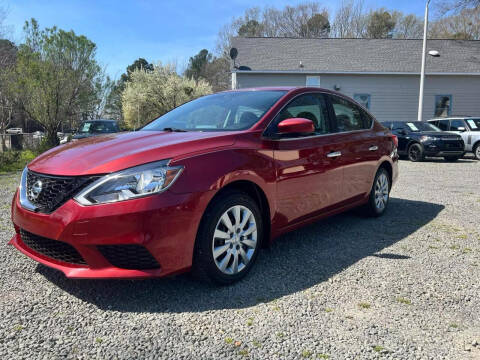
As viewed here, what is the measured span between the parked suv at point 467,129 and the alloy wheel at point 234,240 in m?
13.4

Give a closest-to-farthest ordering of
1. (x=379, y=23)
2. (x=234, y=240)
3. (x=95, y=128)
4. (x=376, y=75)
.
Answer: (x=234, y=240) → (x=95, y=128) → (x=376, y=75) → (x=379, y=23)

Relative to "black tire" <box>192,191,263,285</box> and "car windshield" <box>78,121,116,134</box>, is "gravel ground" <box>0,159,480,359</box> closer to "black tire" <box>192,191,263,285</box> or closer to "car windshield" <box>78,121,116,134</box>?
"black tire" <box>192,191,263,285</box>

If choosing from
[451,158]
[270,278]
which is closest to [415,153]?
[451,158]

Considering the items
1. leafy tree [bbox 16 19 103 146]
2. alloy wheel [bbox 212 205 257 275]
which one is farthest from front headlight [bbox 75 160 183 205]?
leafy tree [bbox 16 19 103 146]

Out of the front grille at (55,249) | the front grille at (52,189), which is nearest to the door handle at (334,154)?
the front grille at (52,189)

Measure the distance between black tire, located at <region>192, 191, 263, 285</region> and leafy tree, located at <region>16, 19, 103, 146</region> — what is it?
12095 millimetres

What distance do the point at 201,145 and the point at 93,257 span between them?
1.09 metres

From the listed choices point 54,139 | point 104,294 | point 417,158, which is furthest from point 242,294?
point 54,139

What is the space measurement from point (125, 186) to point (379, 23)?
45.7m

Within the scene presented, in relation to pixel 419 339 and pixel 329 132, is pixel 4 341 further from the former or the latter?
pixel 329 132

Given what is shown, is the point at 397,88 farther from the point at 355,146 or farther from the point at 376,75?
the point at 355,146

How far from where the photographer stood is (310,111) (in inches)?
163

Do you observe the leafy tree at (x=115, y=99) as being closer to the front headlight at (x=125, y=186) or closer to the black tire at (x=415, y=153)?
the black tire at (x=415, y=153)

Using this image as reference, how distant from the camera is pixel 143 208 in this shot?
2562 millimetres
